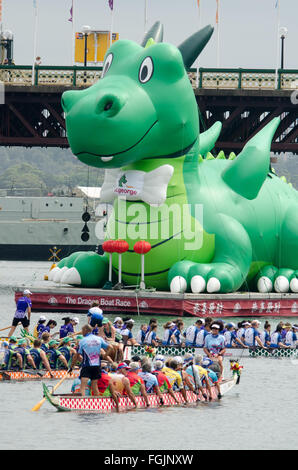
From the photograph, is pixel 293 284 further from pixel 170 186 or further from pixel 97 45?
pixel 97 45

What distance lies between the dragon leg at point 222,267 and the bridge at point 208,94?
584 inches

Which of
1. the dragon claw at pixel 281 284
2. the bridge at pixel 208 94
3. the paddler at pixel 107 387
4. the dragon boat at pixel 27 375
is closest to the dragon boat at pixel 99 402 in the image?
the paddler at pixel 107 387

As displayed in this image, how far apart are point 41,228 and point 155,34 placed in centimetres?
4993

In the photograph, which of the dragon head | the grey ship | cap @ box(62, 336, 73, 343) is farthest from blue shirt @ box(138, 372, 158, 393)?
the grey ship

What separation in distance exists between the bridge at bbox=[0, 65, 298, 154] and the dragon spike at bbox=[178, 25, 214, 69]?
12.5m

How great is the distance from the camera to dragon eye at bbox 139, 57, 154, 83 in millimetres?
37594

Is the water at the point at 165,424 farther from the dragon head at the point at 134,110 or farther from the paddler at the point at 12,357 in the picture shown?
the dragon head at the point at 134,110

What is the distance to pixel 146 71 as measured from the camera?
3762 centimetres

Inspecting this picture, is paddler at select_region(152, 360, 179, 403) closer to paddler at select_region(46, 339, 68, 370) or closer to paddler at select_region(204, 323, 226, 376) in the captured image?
paddler at select_region(204, 323, 226, 376)

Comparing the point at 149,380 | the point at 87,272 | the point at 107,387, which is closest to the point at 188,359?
the point at 149,380

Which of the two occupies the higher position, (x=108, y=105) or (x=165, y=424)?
(x=108, y=105)

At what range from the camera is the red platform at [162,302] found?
37750 millimetres
